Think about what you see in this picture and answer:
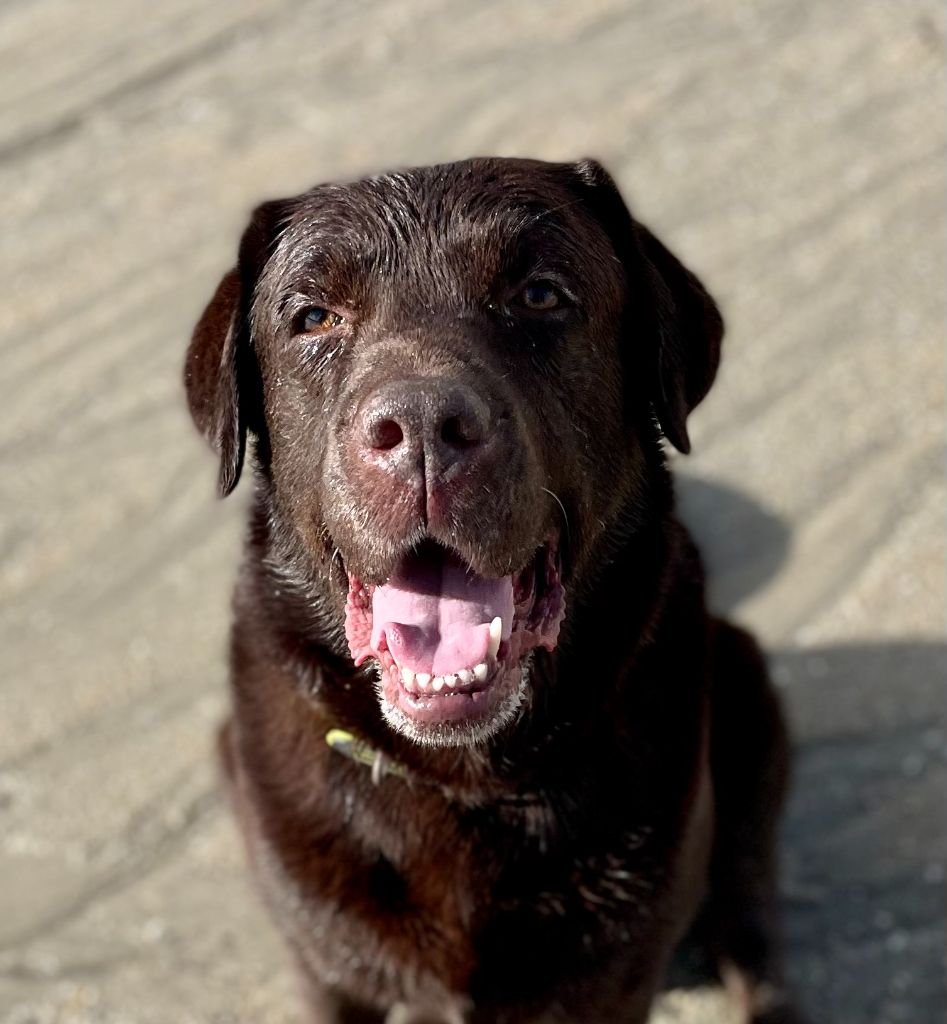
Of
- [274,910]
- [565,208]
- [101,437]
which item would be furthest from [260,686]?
[101,437]

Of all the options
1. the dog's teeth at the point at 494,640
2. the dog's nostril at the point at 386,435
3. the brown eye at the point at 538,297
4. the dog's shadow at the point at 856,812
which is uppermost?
the dog's nostril at the point at 386,435

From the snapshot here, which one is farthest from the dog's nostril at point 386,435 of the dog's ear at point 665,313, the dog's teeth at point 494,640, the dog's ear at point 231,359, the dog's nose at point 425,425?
the dog's ear at point 665,313

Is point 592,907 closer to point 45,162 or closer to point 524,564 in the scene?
point 524,564

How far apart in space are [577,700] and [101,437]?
304cm

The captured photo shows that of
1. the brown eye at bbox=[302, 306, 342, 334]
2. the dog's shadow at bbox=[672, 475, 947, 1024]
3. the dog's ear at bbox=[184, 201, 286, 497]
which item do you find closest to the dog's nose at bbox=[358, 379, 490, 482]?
the brown eye at bbox=[302, 306, 342, 334]

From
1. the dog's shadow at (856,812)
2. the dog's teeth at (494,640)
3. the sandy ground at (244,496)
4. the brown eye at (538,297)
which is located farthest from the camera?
the sandy ground at (244,496)

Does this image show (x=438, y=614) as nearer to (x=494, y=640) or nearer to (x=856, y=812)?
(x=494, y=640)

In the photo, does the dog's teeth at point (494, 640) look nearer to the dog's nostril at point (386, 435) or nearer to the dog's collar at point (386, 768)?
the dog's nostril at point (386, 435)

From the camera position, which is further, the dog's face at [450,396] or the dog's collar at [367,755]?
the dog's collar at [367,755]

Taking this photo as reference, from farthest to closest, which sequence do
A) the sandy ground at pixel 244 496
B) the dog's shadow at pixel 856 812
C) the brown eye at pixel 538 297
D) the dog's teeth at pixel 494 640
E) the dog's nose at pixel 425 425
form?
1. the sandy ground at pixel 244 496
2. the dog's shadow at pixel 856 812
3. the brown eye at pixel 538 297
4. the dog's teeth at pixel 494 640
5. the dog's nose at pixel 425 425

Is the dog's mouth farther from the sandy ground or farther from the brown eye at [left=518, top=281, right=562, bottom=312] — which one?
the sandy ground

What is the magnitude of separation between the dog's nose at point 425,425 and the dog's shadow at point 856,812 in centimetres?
191

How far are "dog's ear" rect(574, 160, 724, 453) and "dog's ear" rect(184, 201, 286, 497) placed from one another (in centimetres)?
64

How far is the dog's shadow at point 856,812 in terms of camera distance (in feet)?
11.0
